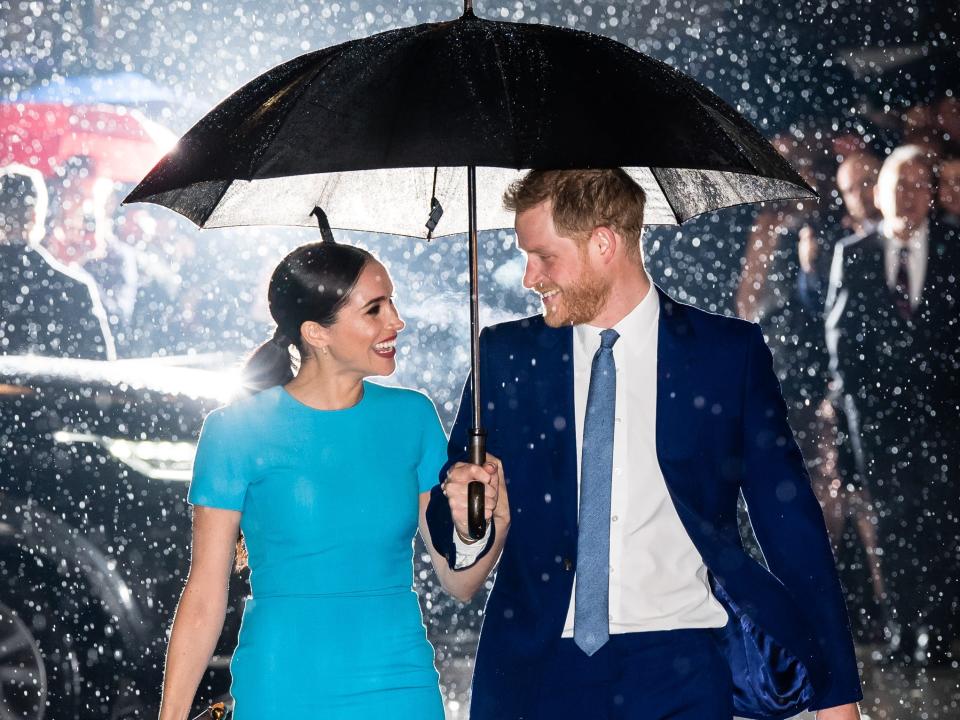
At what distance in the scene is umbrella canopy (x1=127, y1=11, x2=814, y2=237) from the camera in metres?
2.72

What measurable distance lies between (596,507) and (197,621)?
94cm

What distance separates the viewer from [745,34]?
35.1 feet

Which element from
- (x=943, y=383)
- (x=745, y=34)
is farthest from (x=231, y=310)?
(x=943, y=383)

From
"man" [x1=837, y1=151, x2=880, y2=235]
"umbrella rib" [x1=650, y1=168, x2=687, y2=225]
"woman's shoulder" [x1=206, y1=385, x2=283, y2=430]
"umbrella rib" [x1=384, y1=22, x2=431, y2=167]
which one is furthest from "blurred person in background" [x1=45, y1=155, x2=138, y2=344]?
"umbrella rib" [x1=384, y1=22, x2=431, y2=167]

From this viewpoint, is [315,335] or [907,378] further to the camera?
[907,378]

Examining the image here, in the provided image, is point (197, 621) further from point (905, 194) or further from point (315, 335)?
point (905, 194)

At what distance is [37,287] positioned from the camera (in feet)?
33.3

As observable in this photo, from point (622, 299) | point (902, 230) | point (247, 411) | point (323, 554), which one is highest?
point (902, 230)

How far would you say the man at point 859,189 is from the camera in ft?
31.6

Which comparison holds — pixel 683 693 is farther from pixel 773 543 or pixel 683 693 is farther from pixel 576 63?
pixel 576 63

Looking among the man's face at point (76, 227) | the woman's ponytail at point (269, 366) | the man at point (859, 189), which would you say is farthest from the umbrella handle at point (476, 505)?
the man's face at point (76, 227)

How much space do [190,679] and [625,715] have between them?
0.97 metres

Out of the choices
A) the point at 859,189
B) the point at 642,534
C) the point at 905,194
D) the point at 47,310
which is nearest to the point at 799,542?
the point at 642,534

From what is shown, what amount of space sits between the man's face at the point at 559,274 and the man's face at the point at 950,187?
7027 millimetres
